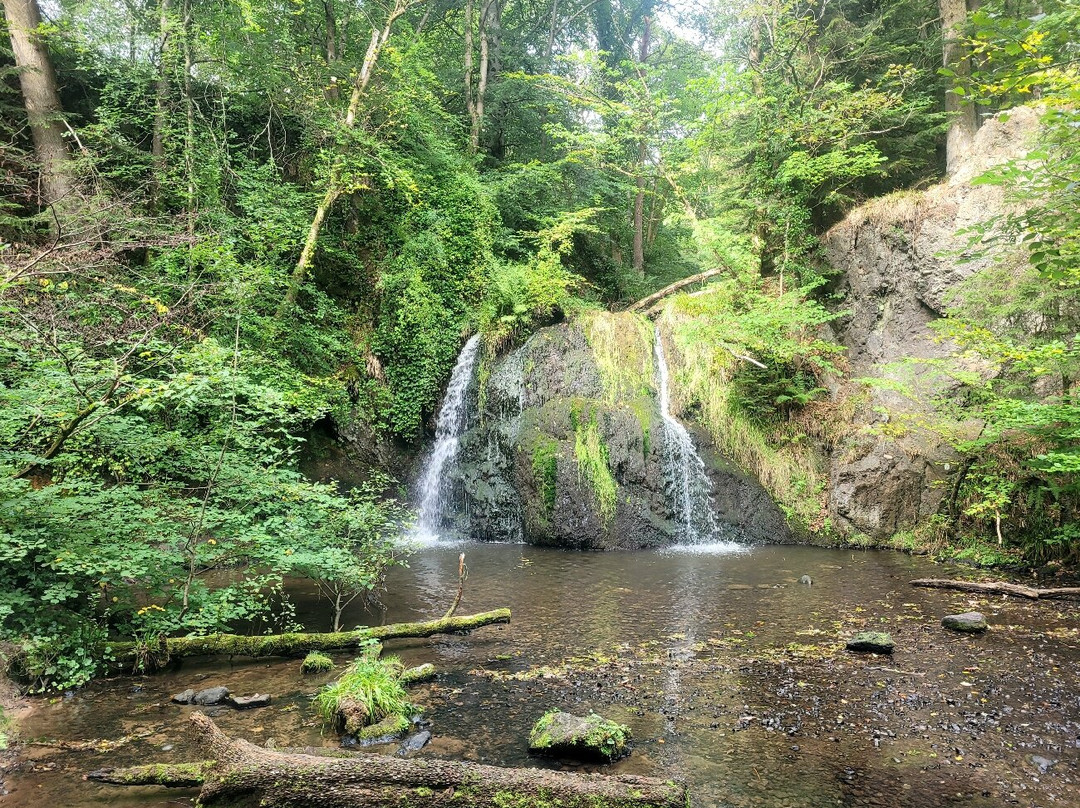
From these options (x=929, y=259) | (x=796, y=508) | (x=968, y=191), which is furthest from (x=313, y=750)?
(x=968, y=191)

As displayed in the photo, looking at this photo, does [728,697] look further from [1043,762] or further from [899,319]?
[899,319]

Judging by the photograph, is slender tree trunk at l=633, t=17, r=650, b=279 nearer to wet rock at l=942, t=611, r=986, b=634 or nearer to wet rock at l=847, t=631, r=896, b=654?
wet rock at l=942, t=611, r=986, b=634

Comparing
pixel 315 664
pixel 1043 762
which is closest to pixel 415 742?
pixel 315 664

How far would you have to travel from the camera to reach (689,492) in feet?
35.5

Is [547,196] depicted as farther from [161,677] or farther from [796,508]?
[161,677]

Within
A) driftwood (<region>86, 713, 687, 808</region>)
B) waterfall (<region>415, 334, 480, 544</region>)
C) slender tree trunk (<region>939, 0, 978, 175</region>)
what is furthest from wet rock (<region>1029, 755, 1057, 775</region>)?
slender tree trunk (<region>939, 0, 978, 175</region>)

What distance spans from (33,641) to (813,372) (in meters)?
12.6

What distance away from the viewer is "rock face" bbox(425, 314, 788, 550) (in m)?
10.3

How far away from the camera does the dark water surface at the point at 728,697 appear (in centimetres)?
316

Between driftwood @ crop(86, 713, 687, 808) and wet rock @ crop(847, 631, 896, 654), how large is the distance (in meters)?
3.30

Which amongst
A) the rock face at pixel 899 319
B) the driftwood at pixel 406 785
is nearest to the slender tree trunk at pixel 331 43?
the rock face at pixel 899 319

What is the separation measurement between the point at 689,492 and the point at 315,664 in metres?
7.85

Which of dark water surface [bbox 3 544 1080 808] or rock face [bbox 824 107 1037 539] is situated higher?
rock face [bbox 824 107 1037 539]

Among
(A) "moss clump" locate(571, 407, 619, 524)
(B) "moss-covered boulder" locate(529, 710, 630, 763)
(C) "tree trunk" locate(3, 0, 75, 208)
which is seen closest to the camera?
(B) "moss-covered boulder" locate(529, 710, 630, 763)
